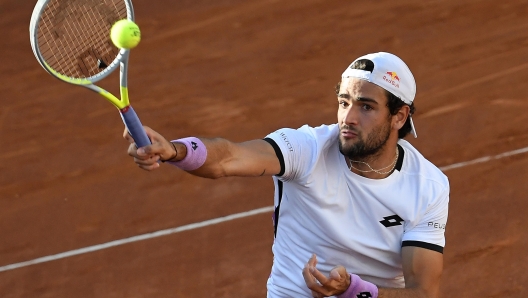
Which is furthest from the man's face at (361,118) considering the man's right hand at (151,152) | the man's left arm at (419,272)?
the man's right hand at (151,152)

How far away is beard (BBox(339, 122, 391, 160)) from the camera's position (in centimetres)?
455

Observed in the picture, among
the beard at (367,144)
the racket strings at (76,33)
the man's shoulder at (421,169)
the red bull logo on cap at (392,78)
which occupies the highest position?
the racket strings at (76,33)

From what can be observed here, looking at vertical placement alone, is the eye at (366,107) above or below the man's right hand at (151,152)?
below

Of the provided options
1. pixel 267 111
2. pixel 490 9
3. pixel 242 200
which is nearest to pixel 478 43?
pixel 490 9

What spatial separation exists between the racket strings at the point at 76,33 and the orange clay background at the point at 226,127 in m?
2.57

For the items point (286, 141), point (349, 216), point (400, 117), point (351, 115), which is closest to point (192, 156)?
point (286, 141)

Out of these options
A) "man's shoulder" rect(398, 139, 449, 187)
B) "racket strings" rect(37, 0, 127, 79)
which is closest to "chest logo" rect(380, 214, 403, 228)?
"man's shoulder" rect(398, 139, 449, 187)

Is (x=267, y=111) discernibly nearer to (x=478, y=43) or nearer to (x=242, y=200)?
(x=242, y=200)

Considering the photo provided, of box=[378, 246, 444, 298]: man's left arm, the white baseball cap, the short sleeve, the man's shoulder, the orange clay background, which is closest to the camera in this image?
the short sleeve

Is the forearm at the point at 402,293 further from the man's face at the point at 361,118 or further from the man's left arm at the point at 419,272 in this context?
the man's face at the point at 361,118

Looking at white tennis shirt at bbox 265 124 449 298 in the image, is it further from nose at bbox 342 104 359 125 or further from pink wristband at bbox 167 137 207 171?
pink wristband at bbox 167 137 207 171

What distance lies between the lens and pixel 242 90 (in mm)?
8414

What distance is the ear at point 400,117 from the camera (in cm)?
480

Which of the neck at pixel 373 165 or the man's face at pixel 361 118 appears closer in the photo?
the man's face at pixel 361 118
